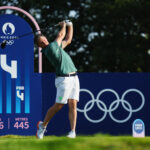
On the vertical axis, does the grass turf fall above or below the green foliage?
below

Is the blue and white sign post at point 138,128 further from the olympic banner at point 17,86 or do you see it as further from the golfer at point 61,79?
the golfer at point 61,79

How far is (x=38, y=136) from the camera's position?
292 inches

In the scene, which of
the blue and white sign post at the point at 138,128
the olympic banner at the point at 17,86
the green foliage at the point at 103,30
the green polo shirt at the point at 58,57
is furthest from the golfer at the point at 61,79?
the green foliage at the point at 103,30

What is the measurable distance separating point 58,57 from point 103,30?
67.2 feet

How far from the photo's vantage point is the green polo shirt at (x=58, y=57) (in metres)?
7.22

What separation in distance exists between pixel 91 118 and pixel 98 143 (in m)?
6.73

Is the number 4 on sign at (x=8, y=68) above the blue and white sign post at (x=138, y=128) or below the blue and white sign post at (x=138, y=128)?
above

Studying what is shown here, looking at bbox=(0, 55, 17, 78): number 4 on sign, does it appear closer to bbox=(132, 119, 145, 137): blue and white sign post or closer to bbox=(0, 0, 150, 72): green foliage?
bbox=(132, 119, 145, 137): blue and white sign post

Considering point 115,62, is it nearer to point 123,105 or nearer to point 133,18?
point 133,18

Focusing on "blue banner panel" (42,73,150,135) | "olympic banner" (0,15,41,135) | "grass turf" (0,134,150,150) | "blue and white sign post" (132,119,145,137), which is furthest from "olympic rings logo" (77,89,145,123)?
"grass turf" (0,134,150,150)

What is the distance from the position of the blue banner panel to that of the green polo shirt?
2841mm

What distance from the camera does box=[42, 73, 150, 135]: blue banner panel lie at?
33.6ft

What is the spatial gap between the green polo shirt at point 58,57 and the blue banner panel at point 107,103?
9.32ft

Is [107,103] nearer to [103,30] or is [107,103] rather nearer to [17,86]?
[17,86]
